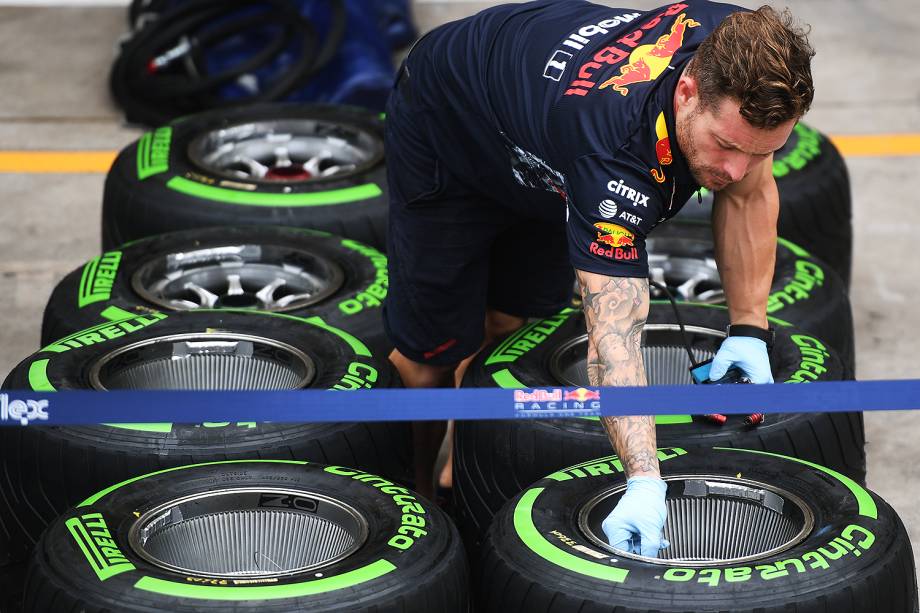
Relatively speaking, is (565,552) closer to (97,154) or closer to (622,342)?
(622,342)

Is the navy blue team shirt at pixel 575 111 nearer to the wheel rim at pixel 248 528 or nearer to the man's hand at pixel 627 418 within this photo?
the man's hand at pixel 627 418

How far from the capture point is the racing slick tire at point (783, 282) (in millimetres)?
4301

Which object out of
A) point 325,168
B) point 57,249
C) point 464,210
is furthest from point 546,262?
point 57,249

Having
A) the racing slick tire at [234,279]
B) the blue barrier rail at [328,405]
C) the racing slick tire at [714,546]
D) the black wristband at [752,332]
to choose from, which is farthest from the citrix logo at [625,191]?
the racing slick tire at [234,279]

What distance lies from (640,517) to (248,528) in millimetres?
871

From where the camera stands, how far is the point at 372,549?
296cm

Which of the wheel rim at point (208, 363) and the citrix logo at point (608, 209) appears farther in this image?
the wheel rim at point (208, 363)

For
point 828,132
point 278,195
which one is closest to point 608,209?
point 278,195

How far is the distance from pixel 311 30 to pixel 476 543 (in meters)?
4.37

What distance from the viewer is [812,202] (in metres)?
5.09

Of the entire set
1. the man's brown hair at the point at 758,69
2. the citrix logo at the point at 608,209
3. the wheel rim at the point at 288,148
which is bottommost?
the wheel rim at the point at 288,148

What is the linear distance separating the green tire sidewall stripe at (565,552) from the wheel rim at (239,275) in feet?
4.52

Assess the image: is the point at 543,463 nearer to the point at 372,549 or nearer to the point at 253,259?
the point at 372,549

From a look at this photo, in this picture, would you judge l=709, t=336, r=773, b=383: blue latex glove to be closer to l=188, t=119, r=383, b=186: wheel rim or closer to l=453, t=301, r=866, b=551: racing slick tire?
l=453, t=301, r=866, b=551: racing slick tire
